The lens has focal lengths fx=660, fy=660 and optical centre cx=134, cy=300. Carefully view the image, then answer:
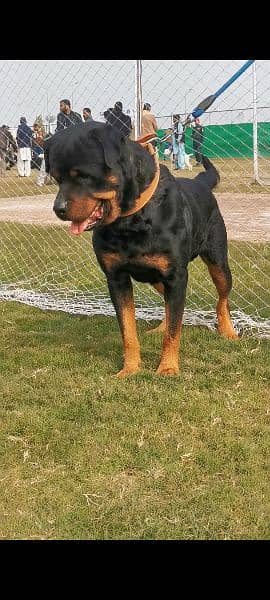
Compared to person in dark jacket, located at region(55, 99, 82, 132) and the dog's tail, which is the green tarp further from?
the dog's tail

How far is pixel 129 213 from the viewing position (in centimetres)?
383

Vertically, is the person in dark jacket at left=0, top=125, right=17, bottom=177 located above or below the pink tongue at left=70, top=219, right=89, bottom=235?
below

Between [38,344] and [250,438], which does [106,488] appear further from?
[38,344]

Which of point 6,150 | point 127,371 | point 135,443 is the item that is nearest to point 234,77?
point 127,371

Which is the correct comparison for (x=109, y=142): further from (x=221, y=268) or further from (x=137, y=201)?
(x=221, y=268)

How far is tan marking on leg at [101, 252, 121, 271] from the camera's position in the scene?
4.04m

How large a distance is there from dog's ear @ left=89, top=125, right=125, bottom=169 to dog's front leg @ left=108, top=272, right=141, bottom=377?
90 cm

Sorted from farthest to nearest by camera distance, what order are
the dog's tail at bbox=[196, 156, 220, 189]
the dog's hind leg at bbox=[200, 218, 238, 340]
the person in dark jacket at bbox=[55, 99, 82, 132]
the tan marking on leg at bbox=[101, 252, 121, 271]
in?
the person in dark jacket at bbox=[55, 99, 82, 132] < the dog's tail at bbox=[196, 156, 220, 189] < the dog's hind leg at bbox=[200, 218, 238, 340] < the tan marking on leg at bbox=[101, 252, 121, 271]

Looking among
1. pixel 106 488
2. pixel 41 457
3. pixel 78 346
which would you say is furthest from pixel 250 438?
pixel 78 346

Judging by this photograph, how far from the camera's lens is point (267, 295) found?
594 cm

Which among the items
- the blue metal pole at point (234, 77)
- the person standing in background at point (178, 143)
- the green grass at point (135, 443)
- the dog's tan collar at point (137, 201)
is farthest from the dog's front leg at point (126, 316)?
the person standing in background at point (178, 143)

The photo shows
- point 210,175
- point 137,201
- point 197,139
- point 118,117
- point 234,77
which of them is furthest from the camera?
point 197,139

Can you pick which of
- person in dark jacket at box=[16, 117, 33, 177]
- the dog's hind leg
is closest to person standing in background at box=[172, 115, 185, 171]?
the dog's hind leg

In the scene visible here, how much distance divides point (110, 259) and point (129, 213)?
0.37 metres
